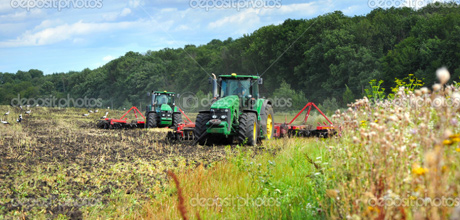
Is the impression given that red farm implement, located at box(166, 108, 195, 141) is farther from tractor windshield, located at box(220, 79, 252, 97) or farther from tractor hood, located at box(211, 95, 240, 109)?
tractor hood, located at box(211, 95, 240, 109)

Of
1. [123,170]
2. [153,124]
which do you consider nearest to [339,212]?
[123,170]

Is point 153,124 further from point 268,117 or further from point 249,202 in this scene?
point 249,202

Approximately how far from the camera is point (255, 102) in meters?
13.8

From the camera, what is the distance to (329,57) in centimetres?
4247

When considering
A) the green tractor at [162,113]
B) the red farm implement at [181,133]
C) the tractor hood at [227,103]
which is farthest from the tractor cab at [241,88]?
the green tractor at [162,113]

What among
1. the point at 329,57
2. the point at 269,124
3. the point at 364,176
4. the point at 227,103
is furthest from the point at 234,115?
the point at 329,57

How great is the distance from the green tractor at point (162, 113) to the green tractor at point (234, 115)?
292 inches

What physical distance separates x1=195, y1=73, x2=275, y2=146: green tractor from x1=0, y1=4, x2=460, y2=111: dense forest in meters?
21.1

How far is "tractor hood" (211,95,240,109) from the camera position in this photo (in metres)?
12.1

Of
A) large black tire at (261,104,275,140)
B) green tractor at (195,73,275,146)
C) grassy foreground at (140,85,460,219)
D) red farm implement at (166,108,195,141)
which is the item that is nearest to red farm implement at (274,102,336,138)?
large black tire at (261,104,275,140)

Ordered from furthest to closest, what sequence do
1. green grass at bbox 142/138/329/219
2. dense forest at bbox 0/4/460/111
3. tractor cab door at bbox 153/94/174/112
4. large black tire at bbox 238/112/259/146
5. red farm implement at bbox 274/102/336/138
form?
dense forest at bbox 0/4/460/111, tractor cab door at bbox 153/94/174/112, red farm implement at bbox 274/102/336/138, large black tire at bbox 238/112/259/146, green grass at bbox 142/138/329/219

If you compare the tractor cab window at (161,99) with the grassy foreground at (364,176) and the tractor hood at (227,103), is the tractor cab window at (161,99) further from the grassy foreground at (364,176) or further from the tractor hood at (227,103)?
the grassy foreground at (364,176)

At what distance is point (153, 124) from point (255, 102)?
8.86m

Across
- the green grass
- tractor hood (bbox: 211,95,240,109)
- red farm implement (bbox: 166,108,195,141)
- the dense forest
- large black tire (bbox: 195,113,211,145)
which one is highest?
the dense forest
